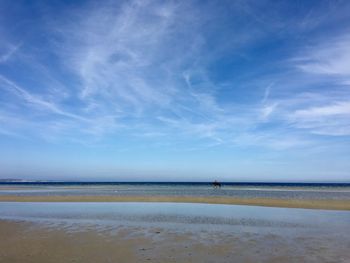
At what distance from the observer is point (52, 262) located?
873 centimetres

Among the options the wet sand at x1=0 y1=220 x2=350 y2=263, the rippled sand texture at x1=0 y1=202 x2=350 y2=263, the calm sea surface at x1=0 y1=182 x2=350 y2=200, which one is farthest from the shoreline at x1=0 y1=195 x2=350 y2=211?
the wet sand at x1=0 y1=220 x2=350 y2=263

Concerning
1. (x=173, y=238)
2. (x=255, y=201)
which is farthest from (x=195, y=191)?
(x=173, y=238)

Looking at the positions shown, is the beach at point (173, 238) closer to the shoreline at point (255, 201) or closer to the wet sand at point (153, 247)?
the wet sand at point (153, 247)

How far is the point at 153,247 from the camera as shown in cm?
1054

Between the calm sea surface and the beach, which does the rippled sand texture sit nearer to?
the beach

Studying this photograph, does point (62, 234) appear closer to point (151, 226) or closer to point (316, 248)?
point (151, 226)

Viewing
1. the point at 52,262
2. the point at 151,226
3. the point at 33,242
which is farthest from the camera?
the point at 151,226

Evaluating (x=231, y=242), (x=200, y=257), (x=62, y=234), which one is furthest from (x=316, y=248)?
(x=62, y=234)

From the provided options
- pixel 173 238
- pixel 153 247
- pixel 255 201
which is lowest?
pixel 153 247

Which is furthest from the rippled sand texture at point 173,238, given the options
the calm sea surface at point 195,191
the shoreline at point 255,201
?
the calm sea surface at point 195,191

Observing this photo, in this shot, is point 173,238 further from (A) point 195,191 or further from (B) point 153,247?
(A) point 195,191

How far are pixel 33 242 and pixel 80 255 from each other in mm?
2899

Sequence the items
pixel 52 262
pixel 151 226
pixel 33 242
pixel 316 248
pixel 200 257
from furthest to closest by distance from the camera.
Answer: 1. pixel 151 226
2. pixel 33 242
3. pixel 316 248
4. pixel 200 257
5. pixel 52 262

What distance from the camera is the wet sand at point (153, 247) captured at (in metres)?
9.22
